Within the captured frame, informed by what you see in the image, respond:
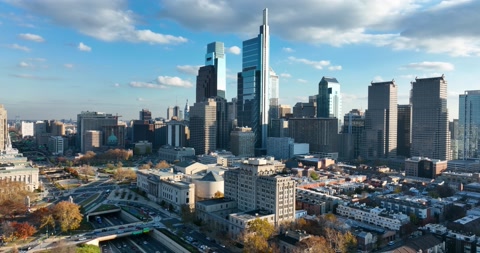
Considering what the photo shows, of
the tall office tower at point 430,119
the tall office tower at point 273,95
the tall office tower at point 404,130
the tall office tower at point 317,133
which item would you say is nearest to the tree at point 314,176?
the tall office tower at point 317,133

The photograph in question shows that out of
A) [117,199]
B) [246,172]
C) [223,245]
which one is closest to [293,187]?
[246,172]

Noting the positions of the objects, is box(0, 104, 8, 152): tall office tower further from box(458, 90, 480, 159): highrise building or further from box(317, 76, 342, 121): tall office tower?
box(458, 90, 480, 159): highrise building

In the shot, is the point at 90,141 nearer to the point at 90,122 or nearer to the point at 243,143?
the point at 90,122

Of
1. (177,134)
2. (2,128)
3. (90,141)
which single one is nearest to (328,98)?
(177,134)

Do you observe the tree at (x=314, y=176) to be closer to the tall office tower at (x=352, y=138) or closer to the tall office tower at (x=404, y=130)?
the tall office tower at (x=352, y=138)

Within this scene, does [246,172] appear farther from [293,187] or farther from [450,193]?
[450,193]

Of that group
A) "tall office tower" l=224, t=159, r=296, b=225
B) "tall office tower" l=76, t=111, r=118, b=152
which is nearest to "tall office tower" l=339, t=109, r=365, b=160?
"tall office tower" l=224, t=159, r=296, b=225

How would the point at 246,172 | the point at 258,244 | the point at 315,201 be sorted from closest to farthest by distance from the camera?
the point at 258,244 < the point at 246,172 < the point at 315,201
